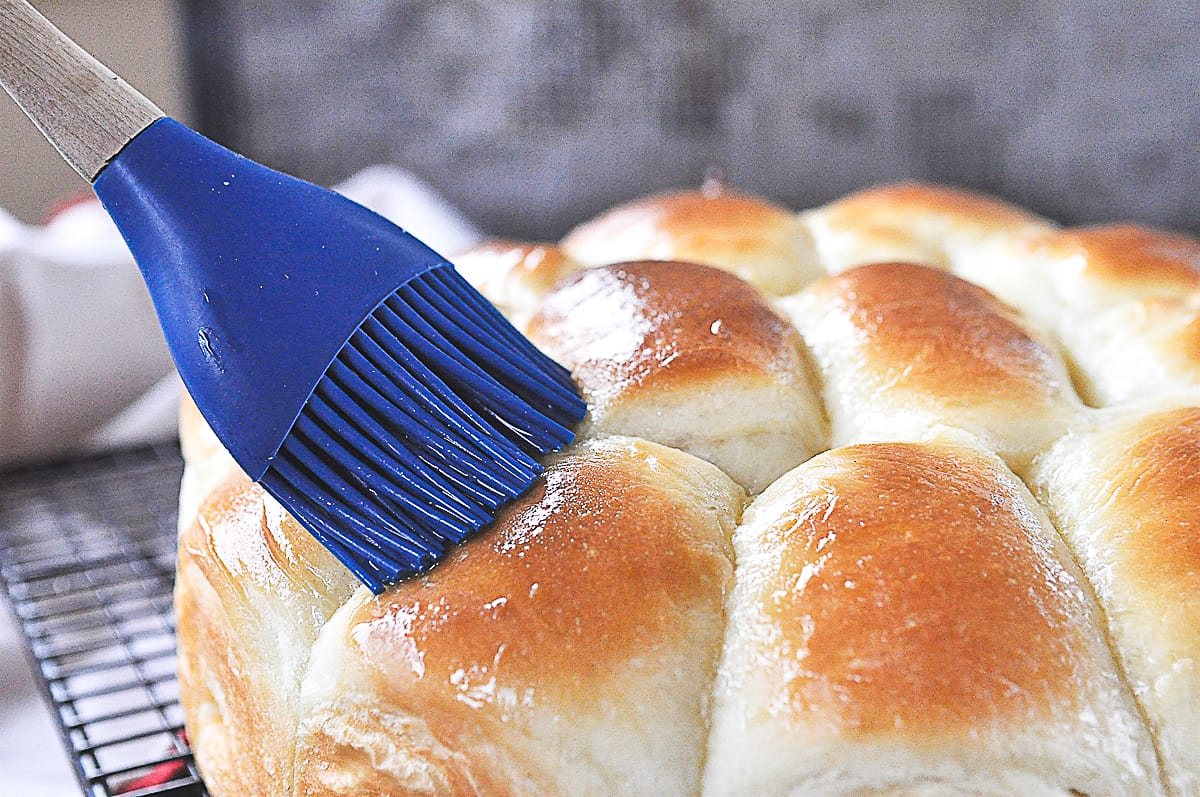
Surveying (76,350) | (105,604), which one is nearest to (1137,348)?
(105,604)

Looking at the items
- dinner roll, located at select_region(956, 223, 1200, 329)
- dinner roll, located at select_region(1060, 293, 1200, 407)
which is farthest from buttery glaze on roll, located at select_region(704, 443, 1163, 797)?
dinner roll, located at select_region(956, 223, 1200, 329)

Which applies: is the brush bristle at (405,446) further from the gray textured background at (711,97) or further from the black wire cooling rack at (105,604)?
the gray textured background at (711,97)

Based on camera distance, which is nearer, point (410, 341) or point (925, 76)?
point (410, 341)

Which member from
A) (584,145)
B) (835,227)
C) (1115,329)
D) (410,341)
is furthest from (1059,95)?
(410,341)

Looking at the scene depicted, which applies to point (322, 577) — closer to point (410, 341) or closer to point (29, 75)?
point (410, 341)

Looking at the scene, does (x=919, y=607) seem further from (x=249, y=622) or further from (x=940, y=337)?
(x=249, y=622)

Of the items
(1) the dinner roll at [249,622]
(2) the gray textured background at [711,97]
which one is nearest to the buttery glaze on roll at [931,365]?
(1) the dinner roll at [249,622]
